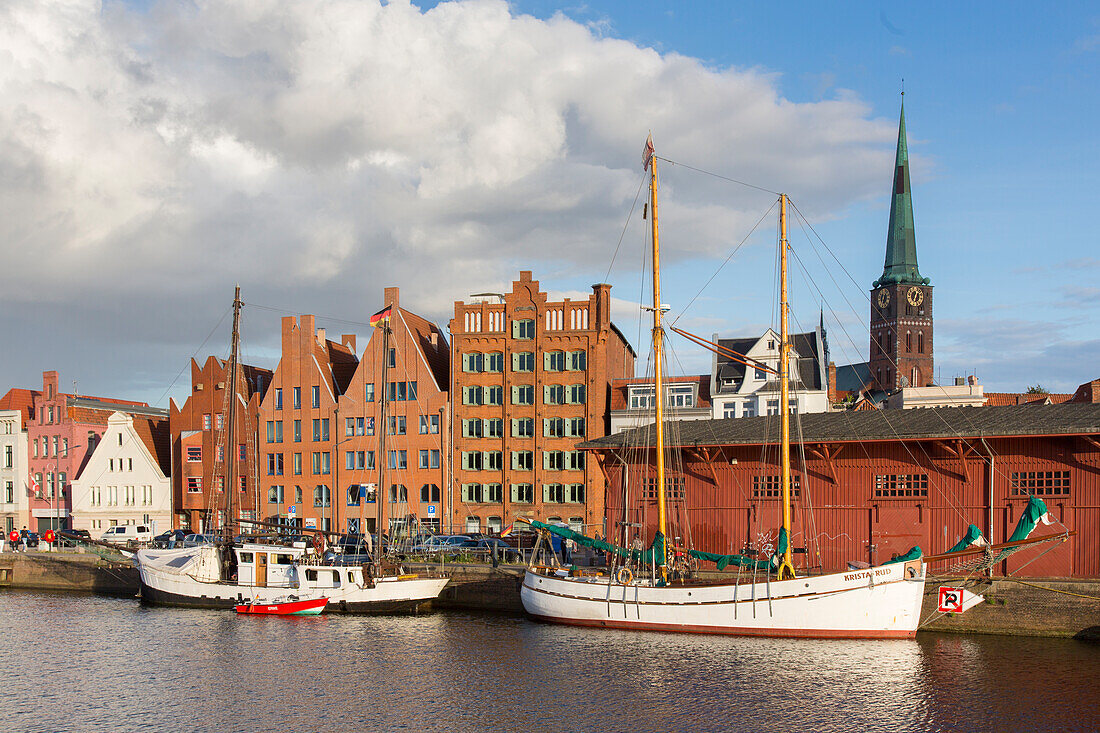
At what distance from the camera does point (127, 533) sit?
3339 inches

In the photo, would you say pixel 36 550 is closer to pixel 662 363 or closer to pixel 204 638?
pixel 204 638

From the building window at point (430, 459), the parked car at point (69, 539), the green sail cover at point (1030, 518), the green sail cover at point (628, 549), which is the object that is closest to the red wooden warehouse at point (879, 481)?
the green sail cover at point (628, 549)

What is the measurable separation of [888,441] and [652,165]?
18880mm

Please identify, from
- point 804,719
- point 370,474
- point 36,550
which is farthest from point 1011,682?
point 36,550

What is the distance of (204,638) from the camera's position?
46.6 meters

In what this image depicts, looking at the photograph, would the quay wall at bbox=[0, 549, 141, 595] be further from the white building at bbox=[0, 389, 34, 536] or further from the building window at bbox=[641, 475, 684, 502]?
the building window at bbox=[641, 475, 684, 502]

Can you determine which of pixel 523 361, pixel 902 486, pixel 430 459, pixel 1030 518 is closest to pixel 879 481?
pixel 902 486

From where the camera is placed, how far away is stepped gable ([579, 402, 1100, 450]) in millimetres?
46406

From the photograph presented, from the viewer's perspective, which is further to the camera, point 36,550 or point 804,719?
point 36,550

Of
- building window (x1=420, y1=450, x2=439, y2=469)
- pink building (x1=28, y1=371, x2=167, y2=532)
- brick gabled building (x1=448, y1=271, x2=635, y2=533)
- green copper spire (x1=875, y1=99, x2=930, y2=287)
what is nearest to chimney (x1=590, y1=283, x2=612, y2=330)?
brick gabled building (x1=448, y1=271, x2=635, y2=533)

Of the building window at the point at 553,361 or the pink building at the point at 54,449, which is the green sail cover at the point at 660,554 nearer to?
the building window at the point at 553,361

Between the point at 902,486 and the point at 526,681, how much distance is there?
78.6 feet

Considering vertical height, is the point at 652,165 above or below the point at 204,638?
above

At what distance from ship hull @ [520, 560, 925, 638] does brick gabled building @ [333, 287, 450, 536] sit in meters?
34.7
